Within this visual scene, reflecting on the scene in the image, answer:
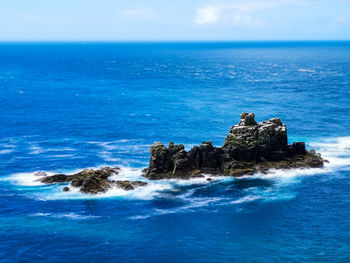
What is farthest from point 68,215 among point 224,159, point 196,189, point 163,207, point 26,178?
point 224,159

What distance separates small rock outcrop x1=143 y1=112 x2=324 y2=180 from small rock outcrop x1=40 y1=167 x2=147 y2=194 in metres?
7.58

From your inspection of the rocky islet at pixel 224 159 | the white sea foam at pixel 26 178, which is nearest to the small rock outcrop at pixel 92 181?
the rocky islet at pixel 224 159

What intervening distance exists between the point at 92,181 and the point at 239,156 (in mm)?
34383

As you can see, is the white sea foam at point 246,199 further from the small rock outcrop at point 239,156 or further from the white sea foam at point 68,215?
the white sea foam at point 68,215

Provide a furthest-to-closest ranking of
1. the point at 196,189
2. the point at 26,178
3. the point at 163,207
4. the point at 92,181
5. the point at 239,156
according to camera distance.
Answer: the point at 239,156, the point at 26,178, the point at 92,181, the point at 196,189, the point at 163,207

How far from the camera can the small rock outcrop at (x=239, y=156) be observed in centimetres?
10712

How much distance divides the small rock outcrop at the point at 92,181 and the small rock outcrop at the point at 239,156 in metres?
7.58

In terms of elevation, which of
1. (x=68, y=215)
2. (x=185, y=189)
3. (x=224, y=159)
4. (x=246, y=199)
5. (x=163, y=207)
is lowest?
(x=68, y=215)

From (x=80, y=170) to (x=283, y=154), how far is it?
48317mm

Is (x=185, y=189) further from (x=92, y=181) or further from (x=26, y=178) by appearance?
(x=26, y=178)

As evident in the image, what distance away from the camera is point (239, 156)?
11081cm

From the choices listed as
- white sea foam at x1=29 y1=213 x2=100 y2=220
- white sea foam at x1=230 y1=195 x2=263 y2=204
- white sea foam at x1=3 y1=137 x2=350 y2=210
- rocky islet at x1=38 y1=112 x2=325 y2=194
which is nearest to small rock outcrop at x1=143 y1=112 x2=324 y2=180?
rocky islet at x1=38 y1=112 x2=325 y2=194

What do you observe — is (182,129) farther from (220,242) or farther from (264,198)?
(220,242)

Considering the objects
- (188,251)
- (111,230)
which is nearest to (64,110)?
(111,230)
